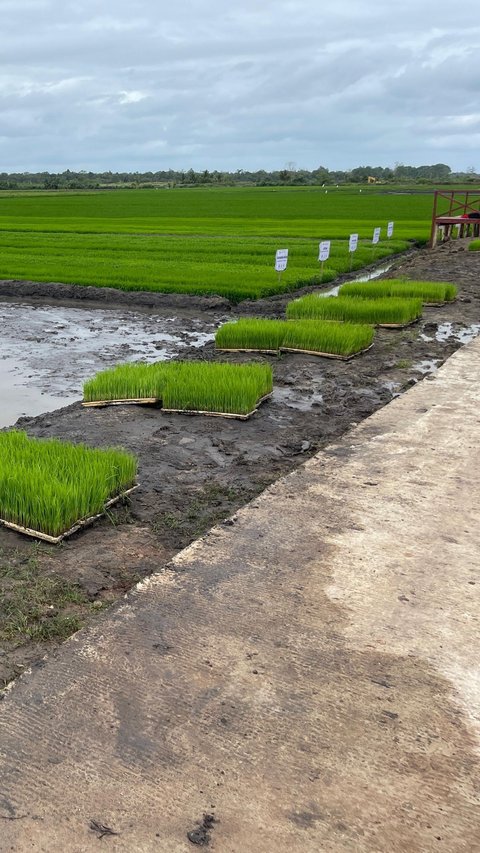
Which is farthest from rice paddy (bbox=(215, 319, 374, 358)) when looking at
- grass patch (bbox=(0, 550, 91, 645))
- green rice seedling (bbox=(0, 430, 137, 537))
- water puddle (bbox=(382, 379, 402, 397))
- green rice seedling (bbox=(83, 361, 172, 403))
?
grass patch (bbox=(0, 550, 91, 645))

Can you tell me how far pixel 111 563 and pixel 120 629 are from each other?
0.79 meters

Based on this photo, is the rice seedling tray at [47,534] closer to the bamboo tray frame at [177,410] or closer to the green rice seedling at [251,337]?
the bamboo tray frame at [177,410]

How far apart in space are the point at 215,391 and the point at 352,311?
16.3ft

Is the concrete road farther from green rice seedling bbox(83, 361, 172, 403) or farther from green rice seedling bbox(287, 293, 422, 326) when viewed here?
green rice seedling bbox(287, 293, 422, 326)

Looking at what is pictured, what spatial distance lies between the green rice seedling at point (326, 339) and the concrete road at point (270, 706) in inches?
203

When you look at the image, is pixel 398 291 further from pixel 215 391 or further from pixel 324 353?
pixel 215 391

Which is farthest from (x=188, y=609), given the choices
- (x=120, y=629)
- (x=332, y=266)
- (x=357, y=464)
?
(x=332, y=266)

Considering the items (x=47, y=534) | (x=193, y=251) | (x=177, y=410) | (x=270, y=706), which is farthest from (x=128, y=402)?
(x=193, y=251)

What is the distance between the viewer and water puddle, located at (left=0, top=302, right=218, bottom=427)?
7785mm

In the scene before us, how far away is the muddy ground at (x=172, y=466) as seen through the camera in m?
3.20

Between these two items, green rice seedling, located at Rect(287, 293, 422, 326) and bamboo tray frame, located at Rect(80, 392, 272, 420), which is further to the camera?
green rice seedling, located at Rect(287, 293, 422, 326)

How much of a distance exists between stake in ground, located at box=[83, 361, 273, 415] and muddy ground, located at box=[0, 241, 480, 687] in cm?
15

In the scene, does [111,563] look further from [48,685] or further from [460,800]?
[460,800]

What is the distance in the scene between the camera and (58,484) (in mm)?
3832
